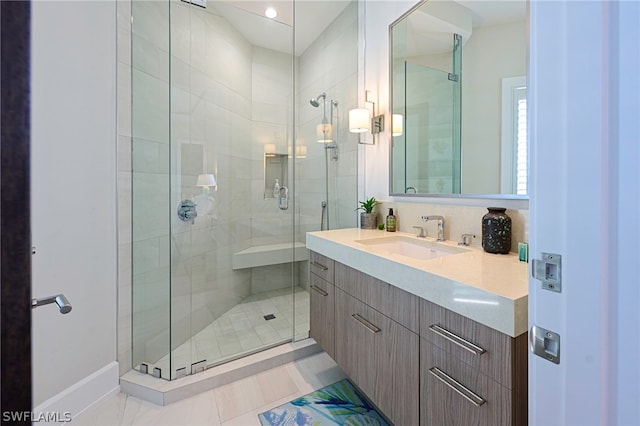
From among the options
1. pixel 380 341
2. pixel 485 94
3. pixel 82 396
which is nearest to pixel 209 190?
pixel 82 396

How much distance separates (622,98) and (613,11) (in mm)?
117

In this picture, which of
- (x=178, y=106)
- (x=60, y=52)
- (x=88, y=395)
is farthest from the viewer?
(x=178, y=106)

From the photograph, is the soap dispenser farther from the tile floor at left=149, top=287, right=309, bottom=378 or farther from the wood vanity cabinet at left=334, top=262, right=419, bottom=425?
the tile floor at left=149, top=287, right=309, bottom=378

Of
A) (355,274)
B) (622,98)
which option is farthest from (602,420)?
(355,274)

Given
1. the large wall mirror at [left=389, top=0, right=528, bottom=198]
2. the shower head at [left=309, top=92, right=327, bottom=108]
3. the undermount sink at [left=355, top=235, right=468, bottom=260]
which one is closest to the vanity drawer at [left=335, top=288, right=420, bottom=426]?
the undermount sink at [left=355, top=235, right=468, bottom=260]

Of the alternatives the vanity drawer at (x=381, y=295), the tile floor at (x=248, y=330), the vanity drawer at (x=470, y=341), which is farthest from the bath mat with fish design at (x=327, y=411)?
the vanity drawer at (x=470, y=341)

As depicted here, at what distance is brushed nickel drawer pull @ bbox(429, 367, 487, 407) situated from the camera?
84cm

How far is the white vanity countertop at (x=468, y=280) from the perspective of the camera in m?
0.75

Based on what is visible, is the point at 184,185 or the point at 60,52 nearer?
the point at 60,52

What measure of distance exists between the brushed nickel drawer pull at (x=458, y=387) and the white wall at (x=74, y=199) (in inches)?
69.2

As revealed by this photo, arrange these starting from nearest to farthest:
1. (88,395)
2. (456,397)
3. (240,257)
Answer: (456,397)
(88,395)
(240,257)

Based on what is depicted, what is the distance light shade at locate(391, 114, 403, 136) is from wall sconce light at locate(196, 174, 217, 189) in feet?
4.85

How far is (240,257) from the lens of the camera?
2.62 meters

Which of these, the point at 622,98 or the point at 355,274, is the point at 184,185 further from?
the point at 622,98
